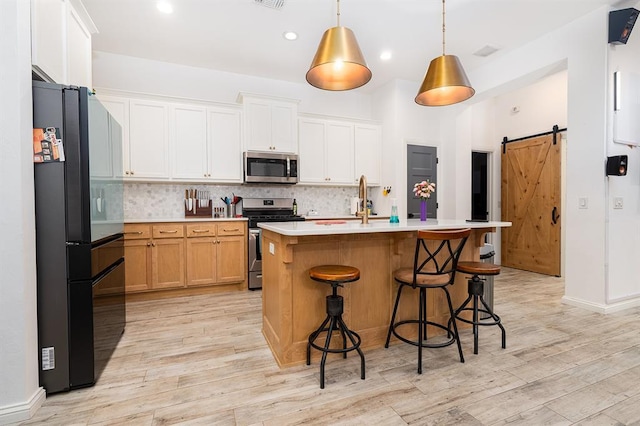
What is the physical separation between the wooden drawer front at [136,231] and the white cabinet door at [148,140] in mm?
731

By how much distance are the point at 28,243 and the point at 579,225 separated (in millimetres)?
4963

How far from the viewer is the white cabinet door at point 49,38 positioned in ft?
6.16

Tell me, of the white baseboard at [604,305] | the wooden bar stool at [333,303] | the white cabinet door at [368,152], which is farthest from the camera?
the white cabinet door at [368,152]

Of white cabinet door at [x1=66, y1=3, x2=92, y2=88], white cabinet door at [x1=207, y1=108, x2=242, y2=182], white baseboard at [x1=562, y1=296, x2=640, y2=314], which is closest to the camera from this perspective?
white cabinet door at [x1=66, y1=3, x2=92, y2=88]

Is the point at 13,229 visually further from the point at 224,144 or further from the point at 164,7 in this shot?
the point at 224,144

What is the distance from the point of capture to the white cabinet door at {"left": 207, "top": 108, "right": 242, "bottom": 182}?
4.47 meters

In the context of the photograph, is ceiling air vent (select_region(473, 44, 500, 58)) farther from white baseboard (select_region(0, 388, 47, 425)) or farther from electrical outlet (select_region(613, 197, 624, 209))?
white baseboard (select_region(0, 388, 47, 425))

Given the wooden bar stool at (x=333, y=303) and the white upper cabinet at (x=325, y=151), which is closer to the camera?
the wooden bar stool at (x=333, y=303)

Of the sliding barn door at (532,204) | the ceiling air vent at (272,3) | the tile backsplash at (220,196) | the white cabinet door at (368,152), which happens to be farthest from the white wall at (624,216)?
the ceiling air vent at (272,3)

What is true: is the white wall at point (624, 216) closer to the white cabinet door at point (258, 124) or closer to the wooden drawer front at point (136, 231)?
the white cabinet door at point (258, 124)

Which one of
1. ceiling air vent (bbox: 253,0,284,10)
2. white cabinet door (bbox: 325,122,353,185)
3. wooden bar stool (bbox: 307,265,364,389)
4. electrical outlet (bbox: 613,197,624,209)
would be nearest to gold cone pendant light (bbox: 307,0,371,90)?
ceiling air vent (bbox: 253,0,284,10)

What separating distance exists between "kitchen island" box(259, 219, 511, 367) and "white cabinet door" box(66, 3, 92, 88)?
2.06 m

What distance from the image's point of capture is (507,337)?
2730 millimetres

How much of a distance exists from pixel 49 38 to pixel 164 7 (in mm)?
1549
